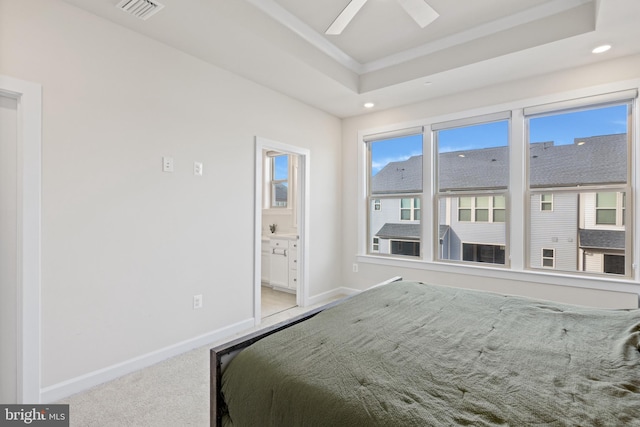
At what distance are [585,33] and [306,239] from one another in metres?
3.31

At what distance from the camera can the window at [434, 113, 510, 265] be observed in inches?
138

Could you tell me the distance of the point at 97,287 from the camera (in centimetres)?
225

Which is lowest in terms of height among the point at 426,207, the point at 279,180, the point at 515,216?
the point at 515,216

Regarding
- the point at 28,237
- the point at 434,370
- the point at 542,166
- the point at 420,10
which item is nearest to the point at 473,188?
the point at 542,166

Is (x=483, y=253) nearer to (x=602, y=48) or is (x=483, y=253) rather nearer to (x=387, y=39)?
(x=602, y=48)

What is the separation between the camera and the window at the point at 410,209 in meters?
4.11

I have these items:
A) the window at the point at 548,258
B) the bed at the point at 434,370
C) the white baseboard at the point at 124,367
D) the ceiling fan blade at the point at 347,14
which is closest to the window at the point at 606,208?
the window at the point at 548,258

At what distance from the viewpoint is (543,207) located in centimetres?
324

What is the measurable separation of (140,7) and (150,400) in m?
2.63

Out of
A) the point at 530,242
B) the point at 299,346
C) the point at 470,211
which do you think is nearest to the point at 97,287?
the point at 299,346

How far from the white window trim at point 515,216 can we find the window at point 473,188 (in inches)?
3.8

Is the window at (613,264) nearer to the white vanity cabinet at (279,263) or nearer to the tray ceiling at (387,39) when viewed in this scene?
the tray ceiling at (387,39)

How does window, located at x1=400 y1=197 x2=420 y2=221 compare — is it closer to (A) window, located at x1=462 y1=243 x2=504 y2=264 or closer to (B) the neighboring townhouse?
(B) the neighboring townhouse

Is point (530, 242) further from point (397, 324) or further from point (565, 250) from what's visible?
point (397, 324)
